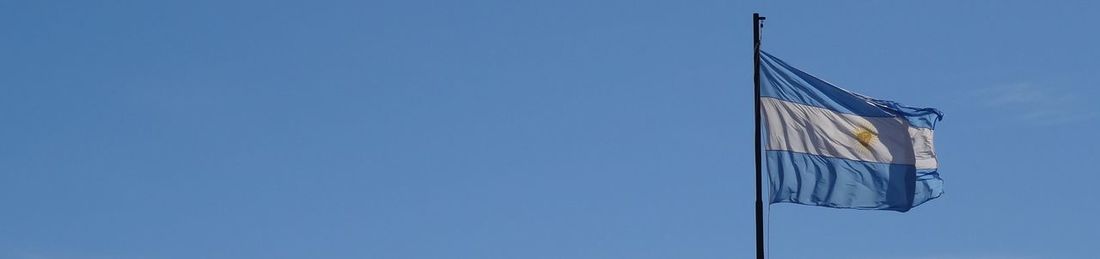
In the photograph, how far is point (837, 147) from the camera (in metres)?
29.6

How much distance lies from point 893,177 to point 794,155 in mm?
1853

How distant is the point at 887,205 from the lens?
1165 inches

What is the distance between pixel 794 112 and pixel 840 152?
1.04 m

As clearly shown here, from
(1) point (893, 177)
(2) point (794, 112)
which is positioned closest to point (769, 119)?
(2) point (794, 112)

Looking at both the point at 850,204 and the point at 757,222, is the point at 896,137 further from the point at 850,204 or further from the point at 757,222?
the point at 757,222

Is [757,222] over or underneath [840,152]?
underneath

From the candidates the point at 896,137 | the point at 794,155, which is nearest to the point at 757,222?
the point at 794,155

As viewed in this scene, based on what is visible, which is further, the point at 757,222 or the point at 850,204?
the point at 850,204

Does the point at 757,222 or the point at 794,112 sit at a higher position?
the point at 794,112

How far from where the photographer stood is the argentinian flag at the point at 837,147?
95.2ft

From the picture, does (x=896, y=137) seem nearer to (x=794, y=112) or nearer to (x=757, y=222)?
(x=794, y=112)

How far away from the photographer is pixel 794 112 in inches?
1161

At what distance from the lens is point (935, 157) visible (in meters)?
30.5

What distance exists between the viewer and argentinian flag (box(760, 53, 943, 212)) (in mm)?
29031
